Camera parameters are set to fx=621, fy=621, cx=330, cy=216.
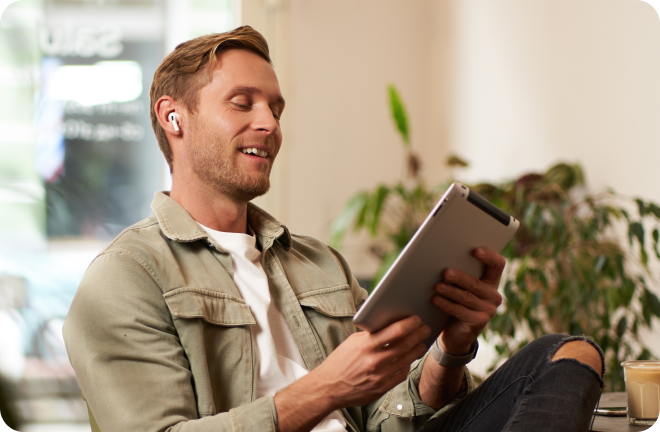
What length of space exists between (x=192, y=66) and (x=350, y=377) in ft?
2.46

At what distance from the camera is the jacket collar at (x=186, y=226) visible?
1157 mm

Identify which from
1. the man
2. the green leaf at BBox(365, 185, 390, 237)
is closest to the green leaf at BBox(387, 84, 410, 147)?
the green leaf at BBox(365, 185, 390, 237)

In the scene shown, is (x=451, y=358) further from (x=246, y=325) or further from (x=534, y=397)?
(x=246, y=325)

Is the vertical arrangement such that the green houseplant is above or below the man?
below

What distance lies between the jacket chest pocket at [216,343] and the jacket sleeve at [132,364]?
0.02 meters

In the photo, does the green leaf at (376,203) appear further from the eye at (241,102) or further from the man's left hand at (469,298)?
the man's left hand at (469,298)

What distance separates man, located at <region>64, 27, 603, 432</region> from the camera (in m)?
0.94

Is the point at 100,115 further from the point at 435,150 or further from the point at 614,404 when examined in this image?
the point at 614,404

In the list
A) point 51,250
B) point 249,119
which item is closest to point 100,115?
point 51,250

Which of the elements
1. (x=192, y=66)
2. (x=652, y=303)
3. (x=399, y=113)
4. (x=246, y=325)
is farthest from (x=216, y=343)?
(x=399, y=113)

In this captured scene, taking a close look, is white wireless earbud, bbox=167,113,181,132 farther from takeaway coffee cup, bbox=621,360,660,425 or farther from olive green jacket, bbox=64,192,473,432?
takeaway coffee cup, bbox=621,360,660,425

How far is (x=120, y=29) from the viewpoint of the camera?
10.0 ft

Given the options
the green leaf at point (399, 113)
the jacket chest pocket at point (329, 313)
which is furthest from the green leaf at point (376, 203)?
the jacket chest pocket at point (329, 313)

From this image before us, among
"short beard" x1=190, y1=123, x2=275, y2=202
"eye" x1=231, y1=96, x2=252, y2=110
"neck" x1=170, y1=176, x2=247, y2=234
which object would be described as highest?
"eye" x1=231, y1=96, x2=252, y2=110
